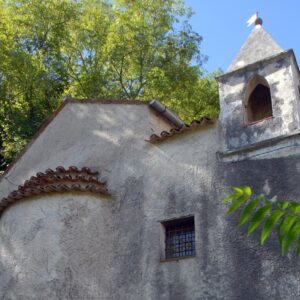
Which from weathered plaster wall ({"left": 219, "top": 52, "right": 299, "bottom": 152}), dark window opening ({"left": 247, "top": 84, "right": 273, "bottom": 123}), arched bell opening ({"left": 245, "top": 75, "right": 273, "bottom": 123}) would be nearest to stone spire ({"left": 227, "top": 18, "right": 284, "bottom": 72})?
weathered plaster wall ({"left": 219, "top": 52, "right": 299, "bottom": 152})

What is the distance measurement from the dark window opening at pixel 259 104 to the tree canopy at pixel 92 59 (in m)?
8.28

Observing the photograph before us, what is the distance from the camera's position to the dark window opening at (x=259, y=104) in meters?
9.70

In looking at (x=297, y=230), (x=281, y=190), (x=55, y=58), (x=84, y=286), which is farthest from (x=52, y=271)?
(x=55, y=58)

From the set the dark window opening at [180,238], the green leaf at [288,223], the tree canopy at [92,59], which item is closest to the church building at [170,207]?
the dark window opening at [180,238]

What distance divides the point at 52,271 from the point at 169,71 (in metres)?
11.8

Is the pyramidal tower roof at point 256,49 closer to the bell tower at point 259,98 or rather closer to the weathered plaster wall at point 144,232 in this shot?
the bell tower at point 259,98

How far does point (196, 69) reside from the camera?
19875mm

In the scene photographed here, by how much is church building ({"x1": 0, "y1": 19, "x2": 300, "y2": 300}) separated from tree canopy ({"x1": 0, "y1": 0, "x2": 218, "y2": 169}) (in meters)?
7.91

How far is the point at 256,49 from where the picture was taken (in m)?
9.91

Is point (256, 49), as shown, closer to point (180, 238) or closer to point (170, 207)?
point (170, 207)

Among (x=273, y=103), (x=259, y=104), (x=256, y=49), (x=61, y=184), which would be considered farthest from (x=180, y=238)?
(x=256, y=49)

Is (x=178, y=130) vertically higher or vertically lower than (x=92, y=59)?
lower

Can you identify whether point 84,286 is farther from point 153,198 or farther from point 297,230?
point 297,230

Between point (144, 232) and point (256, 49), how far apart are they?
4175 millimetres
